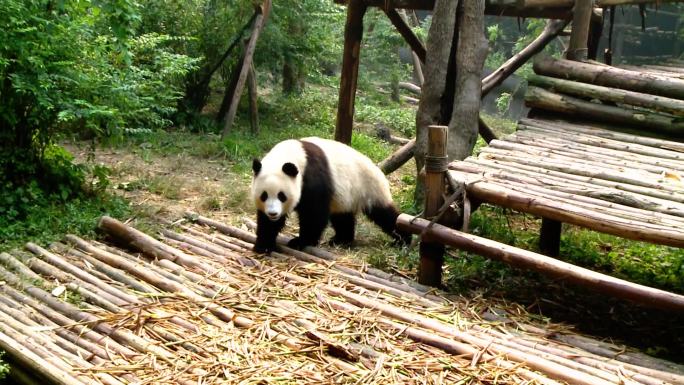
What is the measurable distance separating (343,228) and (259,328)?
2066mm

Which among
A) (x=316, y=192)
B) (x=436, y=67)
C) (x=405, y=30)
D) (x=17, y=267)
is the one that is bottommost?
(x=17, y=267)

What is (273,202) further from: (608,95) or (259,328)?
(608,95)

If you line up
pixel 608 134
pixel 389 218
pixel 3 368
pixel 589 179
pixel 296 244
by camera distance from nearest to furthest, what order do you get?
pixel 3 368 → pixel 589 179 → pixel 296 244 → pixel 608 134 → pixel 389 218

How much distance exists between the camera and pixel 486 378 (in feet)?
11.9

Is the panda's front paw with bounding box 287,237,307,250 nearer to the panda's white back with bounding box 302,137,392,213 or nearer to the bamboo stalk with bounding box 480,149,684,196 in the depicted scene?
the panda's white back with bounding box 302,137,392,213

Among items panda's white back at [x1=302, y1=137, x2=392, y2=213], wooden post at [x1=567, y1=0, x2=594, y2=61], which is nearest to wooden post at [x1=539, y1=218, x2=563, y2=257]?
panda's white back at [x1=302, y1=137, x2=392, y2=213]

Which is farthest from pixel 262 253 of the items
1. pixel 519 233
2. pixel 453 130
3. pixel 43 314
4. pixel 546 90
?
pixel 546 90

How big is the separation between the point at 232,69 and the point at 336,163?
569 centimetres

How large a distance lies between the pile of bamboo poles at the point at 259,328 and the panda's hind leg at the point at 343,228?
0.63 m

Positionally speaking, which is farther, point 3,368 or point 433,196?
point 433,196

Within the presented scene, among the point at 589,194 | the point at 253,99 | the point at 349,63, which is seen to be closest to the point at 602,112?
the point at 589,194

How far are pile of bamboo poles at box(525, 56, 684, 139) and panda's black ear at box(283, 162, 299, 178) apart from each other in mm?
2540

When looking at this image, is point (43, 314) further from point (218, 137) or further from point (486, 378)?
point (218, 137)

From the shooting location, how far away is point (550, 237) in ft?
19.8
